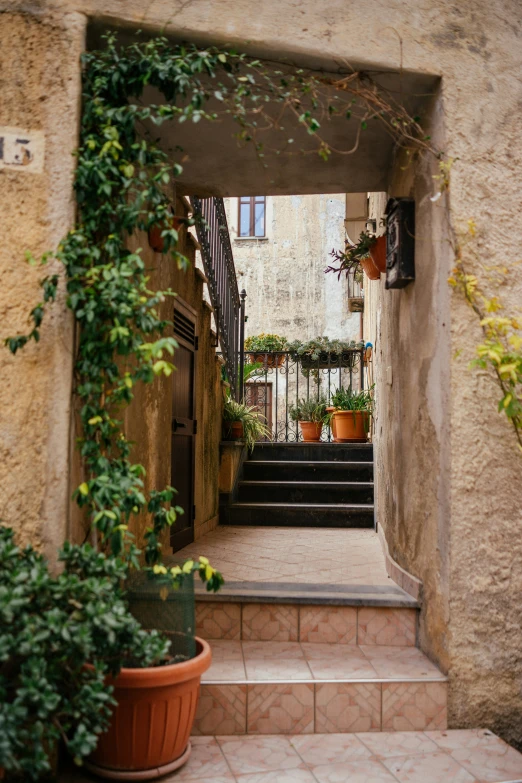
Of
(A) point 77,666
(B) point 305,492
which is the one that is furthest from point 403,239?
(B) point 305,492

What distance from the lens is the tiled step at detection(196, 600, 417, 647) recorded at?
10.6 feet

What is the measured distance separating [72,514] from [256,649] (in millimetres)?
1175

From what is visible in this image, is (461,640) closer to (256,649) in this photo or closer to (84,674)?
(256,649)

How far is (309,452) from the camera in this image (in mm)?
7324

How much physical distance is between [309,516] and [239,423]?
1234 mm

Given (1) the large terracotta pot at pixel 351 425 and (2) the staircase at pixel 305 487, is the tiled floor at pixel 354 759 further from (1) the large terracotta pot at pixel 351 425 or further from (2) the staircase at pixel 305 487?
(1) the large terracotta pot at pixel 351 425

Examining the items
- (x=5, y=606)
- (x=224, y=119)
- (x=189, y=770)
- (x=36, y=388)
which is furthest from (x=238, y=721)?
(x=224, y=119)

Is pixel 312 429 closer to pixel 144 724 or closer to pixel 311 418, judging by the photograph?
pixel 311 418

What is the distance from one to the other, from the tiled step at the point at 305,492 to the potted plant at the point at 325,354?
4.00 meters

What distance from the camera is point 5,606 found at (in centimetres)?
193

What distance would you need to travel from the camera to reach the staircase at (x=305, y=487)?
617 cm

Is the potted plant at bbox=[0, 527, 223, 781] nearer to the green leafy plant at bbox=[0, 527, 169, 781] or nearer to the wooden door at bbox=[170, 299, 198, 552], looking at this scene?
the green leafy plant at bbox=[0, 527, 169, 781]

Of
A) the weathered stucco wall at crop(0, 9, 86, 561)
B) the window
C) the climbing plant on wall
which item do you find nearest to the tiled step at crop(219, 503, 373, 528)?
the climbing plant on wall

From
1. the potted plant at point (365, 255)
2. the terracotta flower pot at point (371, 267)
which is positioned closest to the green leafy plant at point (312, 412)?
the potted plant at point (365, 255)
